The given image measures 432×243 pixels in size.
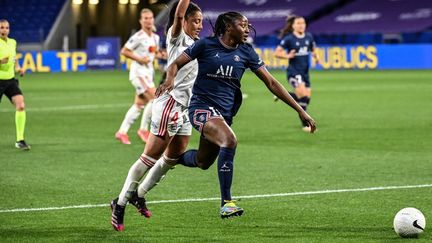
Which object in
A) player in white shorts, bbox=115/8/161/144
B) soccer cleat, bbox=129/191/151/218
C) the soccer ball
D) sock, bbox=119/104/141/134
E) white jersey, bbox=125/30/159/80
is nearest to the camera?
the soccer ball

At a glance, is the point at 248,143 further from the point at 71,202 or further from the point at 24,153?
the point at 71,202

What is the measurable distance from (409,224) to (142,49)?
1013cm

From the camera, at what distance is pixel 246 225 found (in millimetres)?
8984

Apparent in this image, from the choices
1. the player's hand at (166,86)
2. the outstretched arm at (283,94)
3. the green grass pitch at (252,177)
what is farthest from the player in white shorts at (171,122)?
the outstretched arm at (283,94)

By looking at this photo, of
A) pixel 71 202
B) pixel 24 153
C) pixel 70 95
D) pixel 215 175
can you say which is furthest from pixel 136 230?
pixel 70 95

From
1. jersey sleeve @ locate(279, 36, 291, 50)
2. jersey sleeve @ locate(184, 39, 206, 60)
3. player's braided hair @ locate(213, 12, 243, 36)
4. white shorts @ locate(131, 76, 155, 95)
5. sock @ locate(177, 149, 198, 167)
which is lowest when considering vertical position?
white shorts @ locate(131, 76, 155, 95)

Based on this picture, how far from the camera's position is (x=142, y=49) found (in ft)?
57.8

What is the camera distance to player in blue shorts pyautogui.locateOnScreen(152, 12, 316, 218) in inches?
340

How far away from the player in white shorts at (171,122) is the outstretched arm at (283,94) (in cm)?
91

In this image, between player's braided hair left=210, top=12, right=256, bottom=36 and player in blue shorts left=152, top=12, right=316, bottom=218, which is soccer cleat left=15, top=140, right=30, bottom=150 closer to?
player in blue shorts left=152, top=12, right=316, bottom=218

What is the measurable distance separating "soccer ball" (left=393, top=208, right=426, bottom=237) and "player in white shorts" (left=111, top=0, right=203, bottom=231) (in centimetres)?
223

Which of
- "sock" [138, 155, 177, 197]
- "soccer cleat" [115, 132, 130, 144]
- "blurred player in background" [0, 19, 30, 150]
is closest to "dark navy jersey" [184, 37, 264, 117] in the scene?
"sock" [138, 155, 177, 197]

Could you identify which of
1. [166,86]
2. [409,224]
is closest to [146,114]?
[166,86]

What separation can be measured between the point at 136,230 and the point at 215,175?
12.8 ft
